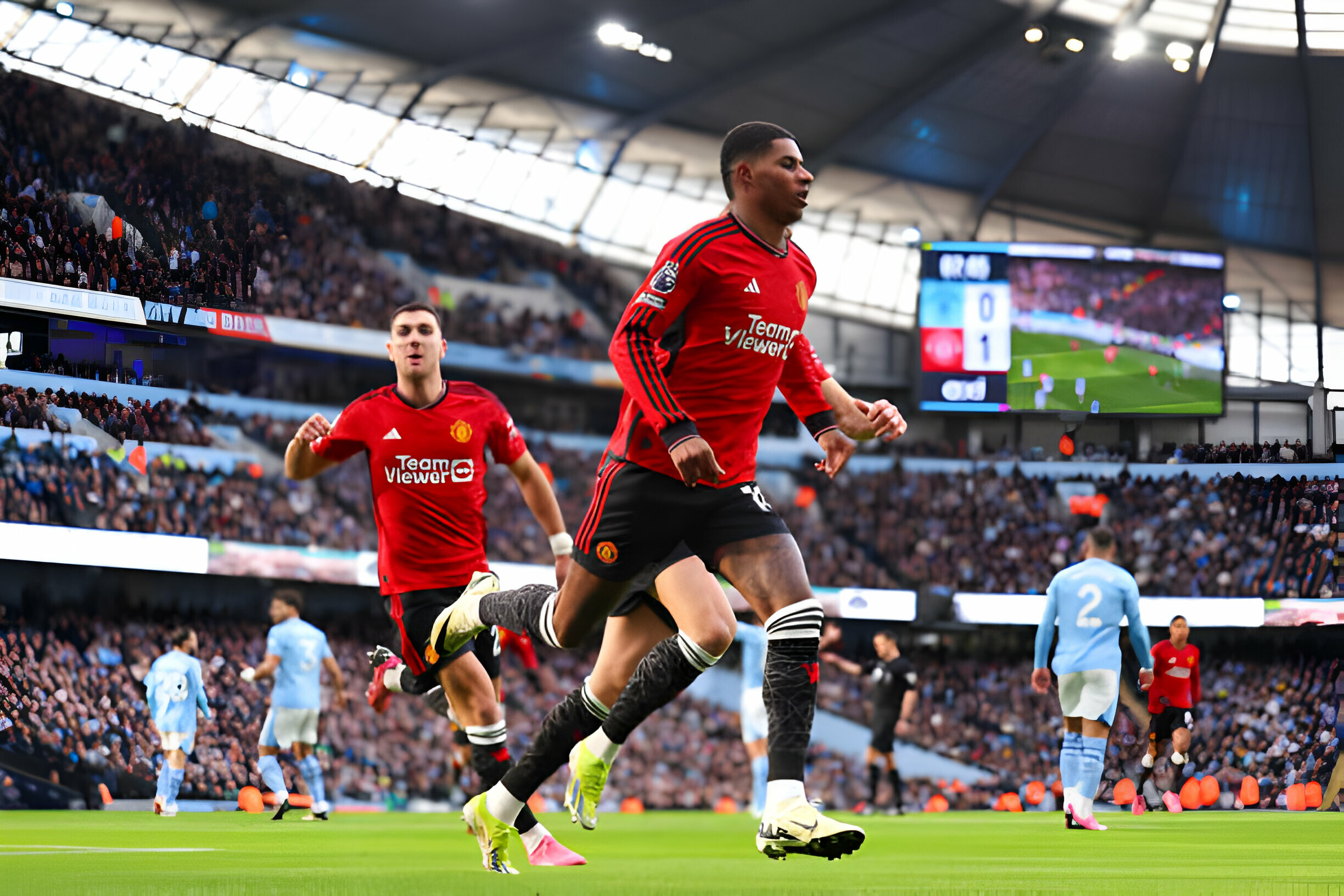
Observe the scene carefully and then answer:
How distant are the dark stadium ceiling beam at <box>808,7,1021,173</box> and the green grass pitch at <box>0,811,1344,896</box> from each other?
2182cm

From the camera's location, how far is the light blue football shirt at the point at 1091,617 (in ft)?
30.8

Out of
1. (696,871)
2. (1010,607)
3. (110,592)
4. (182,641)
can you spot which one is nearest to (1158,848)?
(696,871)

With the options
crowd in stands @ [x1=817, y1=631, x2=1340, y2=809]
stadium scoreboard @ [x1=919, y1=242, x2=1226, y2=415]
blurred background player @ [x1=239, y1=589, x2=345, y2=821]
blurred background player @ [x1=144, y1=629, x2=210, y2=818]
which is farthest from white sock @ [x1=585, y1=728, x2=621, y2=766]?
stadium scoreboard @ [x1=919, y1=242, x2=1226, y2=415]

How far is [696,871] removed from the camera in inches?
215

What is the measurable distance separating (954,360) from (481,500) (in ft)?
80.3

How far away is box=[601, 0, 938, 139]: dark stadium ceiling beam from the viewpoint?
2870cm

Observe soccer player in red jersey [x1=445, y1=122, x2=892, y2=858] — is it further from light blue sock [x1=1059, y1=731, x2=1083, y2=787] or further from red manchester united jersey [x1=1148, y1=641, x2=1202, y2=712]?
red manchester united jersey [x1=1148, y1=641, x2=1202, y2=712]

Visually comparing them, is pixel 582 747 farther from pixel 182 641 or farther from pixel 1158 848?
pixel 182 641

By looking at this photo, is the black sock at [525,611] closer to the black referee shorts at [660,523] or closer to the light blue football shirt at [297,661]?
the black referee shorts at [660,523]

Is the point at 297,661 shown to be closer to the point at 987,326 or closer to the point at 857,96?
the point at 987,326

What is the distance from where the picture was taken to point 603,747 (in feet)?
19.5

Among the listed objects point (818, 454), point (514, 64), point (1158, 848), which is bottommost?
point (1158, 848)

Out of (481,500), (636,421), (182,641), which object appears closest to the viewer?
(636,421)

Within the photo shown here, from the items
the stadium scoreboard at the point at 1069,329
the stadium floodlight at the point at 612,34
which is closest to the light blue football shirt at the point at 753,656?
the stadium scoreboard at the point at 1069,329
